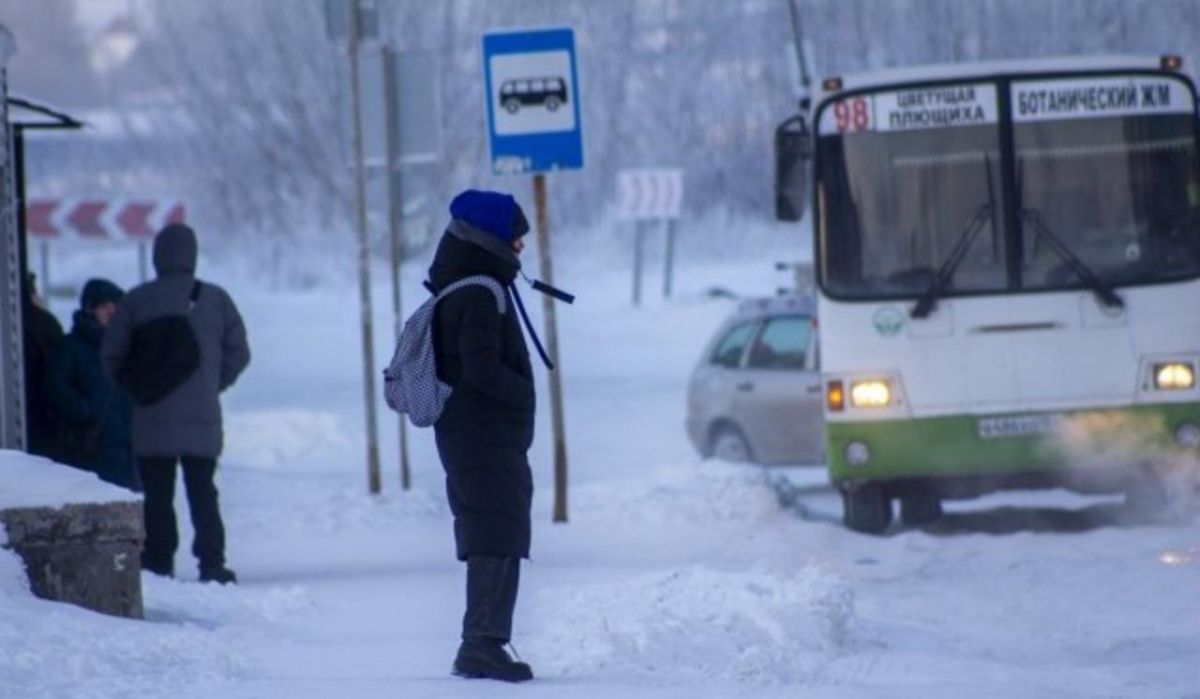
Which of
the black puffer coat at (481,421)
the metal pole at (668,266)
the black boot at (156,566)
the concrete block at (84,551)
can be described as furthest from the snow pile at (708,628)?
the metal pole at (668,266)

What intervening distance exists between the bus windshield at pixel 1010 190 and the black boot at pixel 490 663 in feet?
23.7

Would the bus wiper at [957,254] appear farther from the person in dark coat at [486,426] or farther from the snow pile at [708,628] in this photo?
the person in dark coat at [486,426]

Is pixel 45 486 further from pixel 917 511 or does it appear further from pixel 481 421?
pixel 917 511

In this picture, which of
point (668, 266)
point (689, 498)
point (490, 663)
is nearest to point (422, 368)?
point (490, 663)

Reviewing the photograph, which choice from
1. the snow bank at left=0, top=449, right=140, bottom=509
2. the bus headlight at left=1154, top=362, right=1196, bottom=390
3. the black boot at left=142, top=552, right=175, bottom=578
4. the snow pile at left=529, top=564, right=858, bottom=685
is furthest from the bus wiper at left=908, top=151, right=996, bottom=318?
the snow bank at left=0, top=449, right=140, bottom=509

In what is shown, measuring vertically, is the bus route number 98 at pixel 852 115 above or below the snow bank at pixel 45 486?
above

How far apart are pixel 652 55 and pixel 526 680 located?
4719 cm

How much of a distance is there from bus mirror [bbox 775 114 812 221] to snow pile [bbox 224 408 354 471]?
10.7 meters

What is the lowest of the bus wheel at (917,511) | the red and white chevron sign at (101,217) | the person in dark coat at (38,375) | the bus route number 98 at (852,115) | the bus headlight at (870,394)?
the bus wheel at (917,511)

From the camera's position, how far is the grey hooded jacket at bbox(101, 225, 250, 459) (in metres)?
12.2

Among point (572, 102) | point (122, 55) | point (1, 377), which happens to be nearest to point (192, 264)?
point (1, 377)

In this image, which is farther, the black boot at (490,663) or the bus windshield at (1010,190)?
the bus windshield at (1010,190)

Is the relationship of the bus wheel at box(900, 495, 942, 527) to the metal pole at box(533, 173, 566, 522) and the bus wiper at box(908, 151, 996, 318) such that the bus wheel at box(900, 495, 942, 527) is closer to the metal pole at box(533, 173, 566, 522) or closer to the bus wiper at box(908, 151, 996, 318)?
the bus wiper at box(908, 151, 996, 318)

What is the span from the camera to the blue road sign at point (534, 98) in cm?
1532
